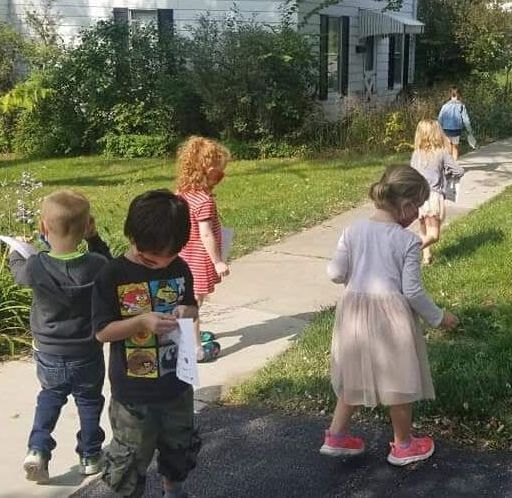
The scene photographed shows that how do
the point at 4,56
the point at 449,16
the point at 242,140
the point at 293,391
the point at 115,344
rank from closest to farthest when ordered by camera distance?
the point at 115,344
the point at 293,391
the point at 242,140
the point at 4,56
the point at 449,16

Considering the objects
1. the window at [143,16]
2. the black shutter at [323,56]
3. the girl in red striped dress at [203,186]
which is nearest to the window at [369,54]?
the black shutter at [323,56]

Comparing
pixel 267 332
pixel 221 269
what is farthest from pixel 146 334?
pixel 267 332

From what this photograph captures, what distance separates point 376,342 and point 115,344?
118cm

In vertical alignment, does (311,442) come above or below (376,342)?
below

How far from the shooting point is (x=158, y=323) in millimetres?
2840

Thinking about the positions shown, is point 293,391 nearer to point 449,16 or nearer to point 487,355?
point 487,355

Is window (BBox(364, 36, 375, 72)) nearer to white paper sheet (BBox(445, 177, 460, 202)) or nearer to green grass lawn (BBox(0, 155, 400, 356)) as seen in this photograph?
green grass lawn (BBox(0, 155, 400, 356))

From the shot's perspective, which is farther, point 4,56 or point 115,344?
point 4,56

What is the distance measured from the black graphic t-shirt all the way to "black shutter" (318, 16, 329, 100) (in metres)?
15.3

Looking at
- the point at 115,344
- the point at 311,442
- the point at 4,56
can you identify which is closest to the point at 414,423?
the point at 311,442

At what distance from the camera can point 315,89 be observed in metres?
17.0

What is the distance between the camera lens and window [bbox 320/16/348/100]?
19.9 metres

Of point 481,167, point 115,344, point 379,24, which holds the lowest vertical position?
point 481,167

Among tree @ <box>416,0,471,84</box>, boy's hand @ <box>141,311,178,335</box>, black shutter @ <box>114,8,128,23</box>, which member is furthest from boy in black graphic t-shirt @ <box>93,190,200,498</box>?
tree @ <box>416,0,471,84</box>
